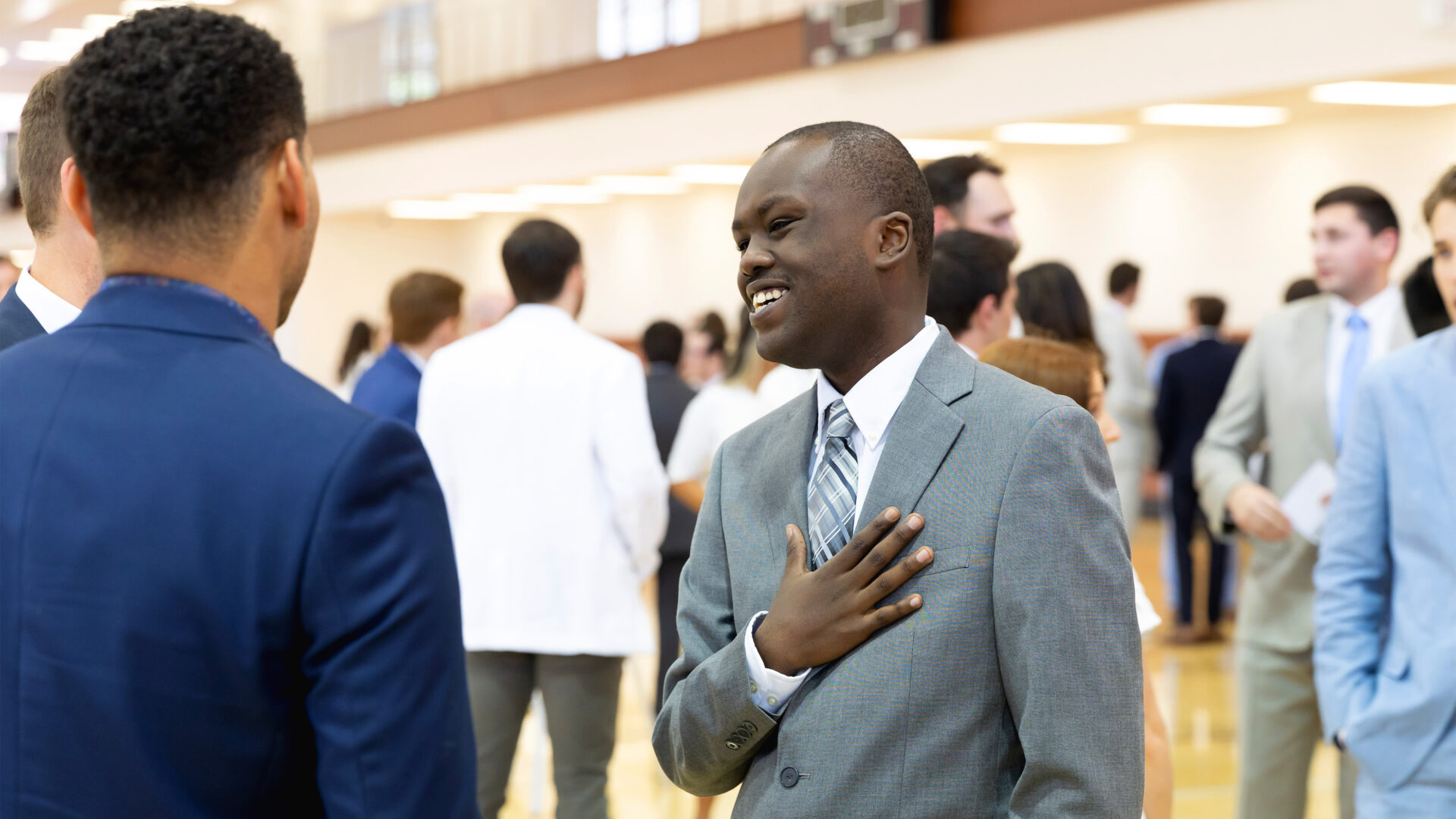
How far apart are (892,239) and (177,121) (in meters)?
0.82

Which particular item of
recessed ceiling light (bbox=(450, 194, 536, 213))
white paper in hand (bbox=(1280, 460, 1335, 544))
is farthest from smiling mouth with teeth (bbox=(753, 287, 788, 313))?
recessed ceiling light (bbox=(450, 194, 536, 213))

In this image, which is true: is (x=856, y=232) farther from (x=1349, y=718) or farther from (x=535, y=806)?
(x=535, y=806)

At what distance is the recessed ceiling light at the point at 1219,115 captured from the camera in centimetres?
1081

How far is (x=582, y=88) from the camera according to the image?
44.8 ft

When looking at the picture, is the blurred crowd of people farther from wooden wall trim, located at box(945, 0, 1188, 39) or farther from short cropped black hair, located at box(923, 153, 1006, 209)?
wooden wall trim, located at box(945, 0, 1188, 39)

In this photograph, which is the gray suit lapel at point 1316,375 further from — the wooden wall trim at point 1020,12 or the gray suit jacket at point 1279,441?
the wooden wall trim at point 1020,12

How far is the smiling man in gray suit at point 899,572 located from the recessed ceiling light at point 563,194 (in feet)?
45.7

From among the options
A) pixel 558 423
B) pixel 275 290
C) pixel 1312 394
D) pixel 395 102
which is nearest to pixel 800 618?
pixel 275 290

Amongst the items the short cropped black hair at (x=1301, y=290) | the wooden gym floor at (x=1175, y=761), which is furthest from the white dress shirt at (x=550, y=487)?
the short cropped black hair at (x=1301, y=290)

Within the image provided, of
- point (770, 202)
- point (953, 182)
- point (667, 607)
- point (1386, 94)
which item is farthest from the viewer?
point (1386, 94)

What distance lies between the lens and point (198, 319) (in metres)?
1.26

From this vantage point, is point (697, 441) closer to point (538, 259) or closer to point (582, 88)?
point (538, 259)

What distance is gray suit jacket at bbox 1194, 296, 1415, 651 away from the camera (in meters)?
3.96

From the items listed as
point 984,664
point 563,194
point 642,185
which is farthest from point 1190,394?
point 563,194
